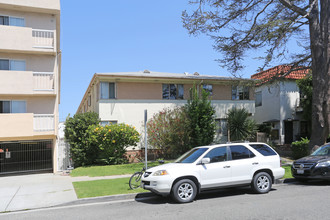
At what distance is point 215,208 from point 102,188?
14.7ft

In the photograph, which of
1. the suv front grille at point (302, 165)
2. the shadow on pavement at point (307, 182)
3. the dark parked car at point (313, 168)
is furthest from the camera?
the shadow on pavement at point (307, 182)

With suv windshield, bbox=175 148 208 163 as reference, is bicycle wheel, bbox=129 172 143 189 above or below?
below

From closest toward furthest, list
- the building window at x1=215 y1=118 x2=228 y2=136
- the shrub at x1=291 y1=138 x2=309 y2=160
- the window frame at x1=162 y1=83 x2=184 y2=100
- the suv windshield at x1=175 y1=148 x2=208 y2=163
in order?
the suv windshield at x1=175 y1=148 x2=208 y2=163 → the shrub at x1=291 y1=138 x2=309 y2=160 → the window frame at x1=162 y1=83 x2=184 y2=100 → the building window at x1=215 y1=118 x2=228 y2=136

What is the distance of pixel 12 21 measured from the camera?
55.9 feet

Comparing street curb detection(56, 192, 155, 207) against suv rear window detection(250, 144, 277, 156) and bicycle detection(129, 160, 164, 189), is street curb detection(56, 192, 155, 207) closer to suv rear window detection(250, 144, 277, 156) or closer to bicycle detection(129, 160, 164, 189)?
bicycle detection(129, 160, 164, 189)

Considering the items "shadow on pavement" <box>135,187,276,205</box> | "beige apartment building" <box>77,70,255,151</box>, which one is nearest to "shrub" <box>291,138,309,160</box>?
"beige apartment building" <box>77,70,255,151</box>

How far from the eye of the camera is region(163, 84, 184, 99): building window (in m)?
21.9

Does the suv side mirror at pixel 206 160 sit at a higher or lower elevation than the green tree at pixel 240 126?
lower

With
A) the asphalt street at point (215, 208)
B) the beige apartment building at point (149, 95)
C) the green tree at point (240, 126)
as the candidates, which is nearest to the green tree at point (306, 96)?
the beige apartment building at point (149, 95)

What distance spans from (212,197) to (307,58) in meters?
11.9

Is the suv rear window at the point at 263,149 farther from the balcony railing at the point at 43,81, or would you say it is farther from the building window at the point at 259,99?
the building window at the point at 259,99

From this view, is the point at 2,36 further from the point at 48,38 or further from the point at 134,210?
the point at 134,210

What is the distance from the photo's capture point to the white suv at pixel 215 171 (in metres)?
7.85

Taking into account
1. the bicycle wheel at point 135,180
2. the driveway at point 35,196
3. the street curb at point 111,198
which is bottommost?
the driveway at point 35,196
